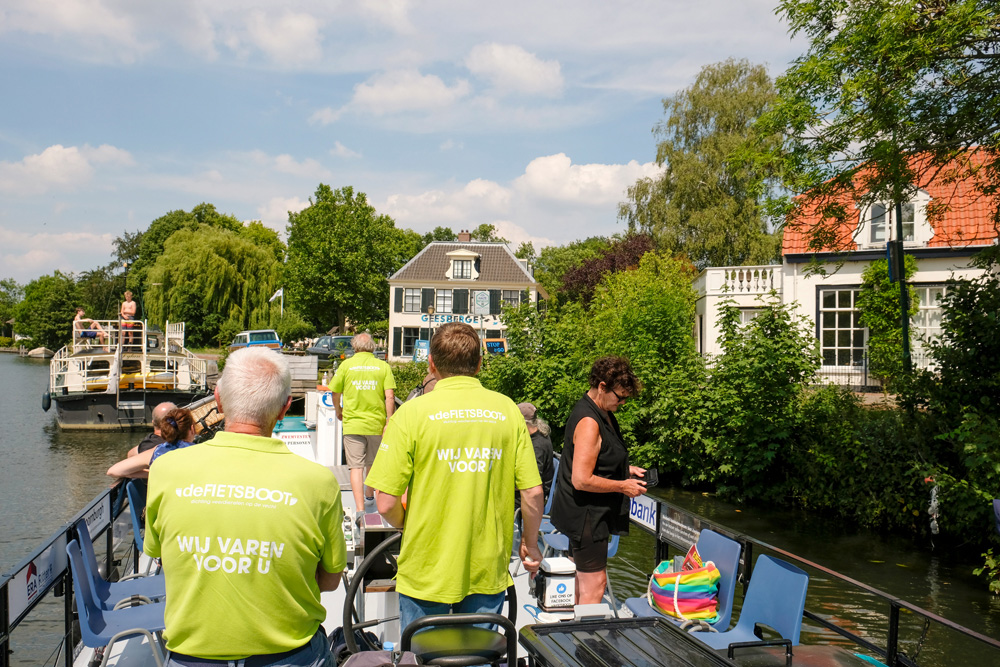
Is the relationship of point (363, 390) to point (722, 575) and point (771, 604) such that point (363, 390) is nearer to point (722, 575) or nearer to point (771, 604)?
point (722, 575)

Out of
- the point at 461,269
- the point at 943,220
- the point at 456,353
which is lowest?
the point at 456,353

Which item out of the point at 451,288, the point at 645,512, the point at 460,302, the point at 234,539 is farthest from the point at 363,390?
the point at 451,288

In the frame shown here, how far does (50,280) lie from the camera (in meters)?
112

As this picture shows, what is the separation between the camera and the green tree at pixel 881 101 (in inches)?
400

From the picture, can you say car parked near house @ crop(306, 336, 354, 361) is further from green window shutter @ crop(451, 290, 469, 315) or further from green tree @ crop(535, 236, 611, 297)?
green tree @ crop(535, 236, 611, 297)

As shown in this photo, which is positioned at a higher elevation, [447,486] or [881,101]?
[881,101]

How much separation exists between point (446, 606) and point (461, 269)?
5192cm

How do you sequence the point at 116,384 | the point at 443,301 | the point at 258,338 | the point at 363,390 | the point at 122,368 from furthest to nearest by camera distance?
the point at 443,301 → the point at 258,338 → the point at 122,368 → the point at 116,384 → the point at 363,390

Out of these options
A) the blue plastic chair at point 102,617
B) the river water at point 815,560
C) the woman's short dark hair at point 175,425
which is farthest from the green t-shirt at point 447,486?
the river water at point 815,560

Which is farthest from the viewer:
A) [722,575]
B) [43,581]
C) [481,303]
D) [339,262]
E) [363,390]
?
[339,262]

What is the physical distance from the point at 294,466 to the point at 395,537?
1.01 meters

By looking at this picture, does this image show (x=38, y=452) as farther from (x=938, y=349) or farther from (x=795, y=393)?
(x=938, y=349)

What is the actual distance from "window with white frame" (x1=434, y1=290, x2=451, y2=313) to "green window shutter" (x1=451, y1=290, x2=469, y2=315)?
0.99 ft

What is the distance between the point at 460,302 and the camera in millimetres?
53844
